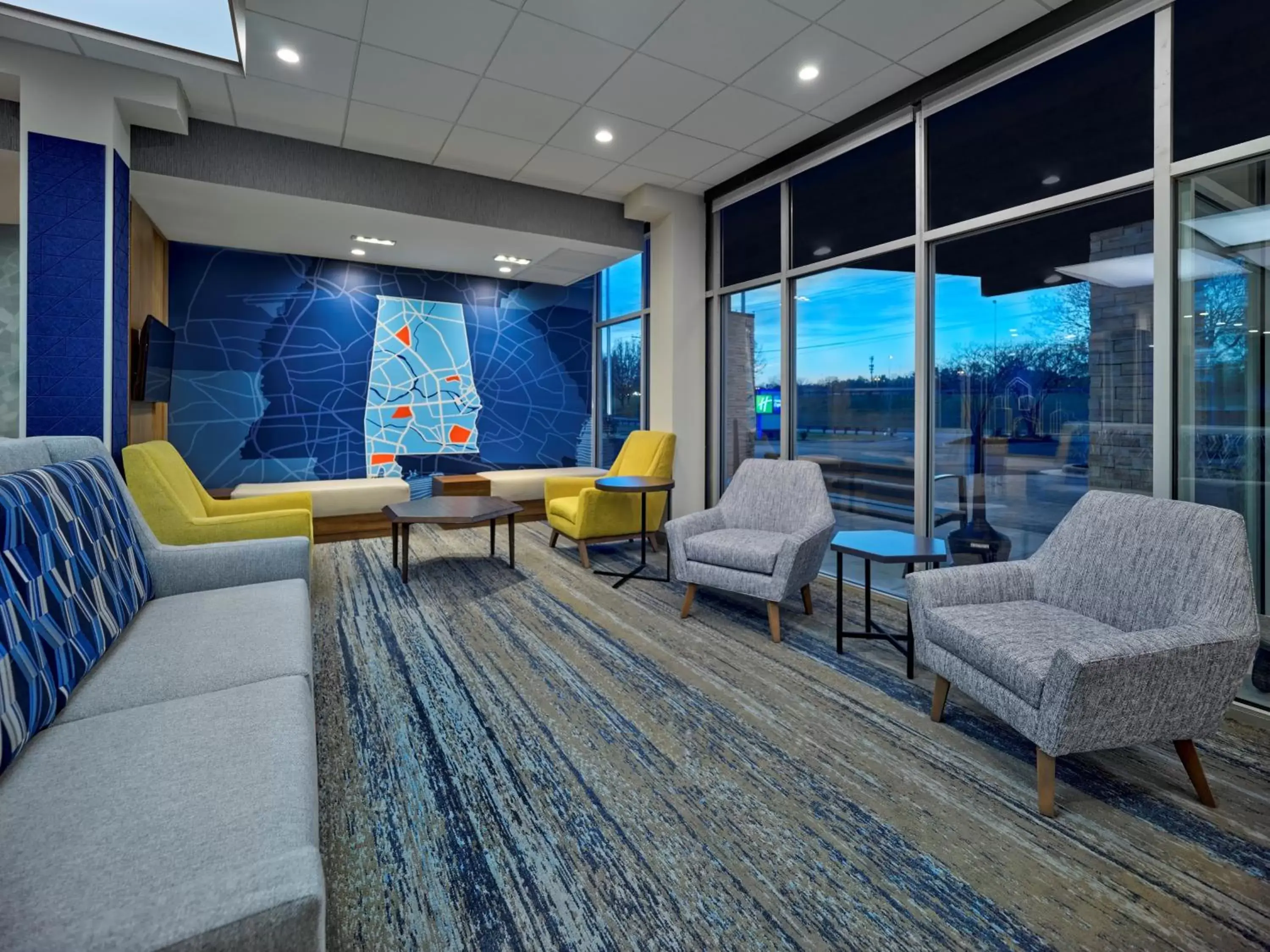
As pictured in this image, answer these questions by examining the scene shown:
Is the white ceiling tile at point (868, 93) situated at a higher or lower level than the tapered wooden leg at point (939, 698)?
higher

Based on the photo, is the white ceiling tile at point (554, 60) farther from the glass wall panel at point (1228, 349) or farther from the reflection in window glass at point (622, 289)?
the glass wall panel at point (1228, 349)

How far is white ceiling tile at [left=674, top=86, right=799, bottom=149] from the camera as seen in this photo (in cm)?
378

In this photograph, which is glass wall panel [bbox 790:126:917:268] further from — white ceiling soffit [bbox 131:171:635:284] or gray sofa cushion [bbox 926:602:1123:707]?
gray sofa cushion [bbox 926:602:1123:707]

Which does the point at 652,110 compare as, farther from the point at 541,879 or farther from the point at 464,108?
the point at 541,879

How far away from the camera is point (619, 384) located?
276 inches

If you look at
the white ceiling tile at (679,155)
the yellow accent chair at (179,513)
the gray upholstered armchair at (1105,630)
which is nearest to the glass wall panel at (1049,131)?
the white ceiling tile at (679,155)

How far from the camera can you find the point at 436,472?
6.80 metres

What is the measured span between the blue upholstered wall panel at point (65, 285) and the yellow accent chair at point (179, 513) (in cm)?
30

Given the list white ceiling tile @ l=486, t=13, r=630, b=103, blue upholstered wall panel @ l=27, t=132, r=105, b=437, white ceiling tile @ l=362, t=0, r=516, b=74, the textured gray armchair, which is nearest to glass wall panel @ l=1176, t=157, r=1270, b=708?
the textured gray armchair

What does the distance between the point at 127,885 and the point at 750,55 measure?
12.8ft

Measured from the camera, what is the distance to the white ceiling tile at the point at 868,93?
3.51m

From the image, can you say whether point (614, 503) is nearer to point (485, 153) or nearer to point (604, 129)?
point (604, 129)

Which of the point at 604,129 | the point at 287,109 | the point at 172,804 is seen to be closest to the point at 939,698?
the point at 172,804

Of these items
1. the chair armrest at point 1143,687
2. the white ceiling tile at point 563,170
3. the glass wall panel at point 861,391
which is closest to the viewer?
the chair armrest at point 1143,687
